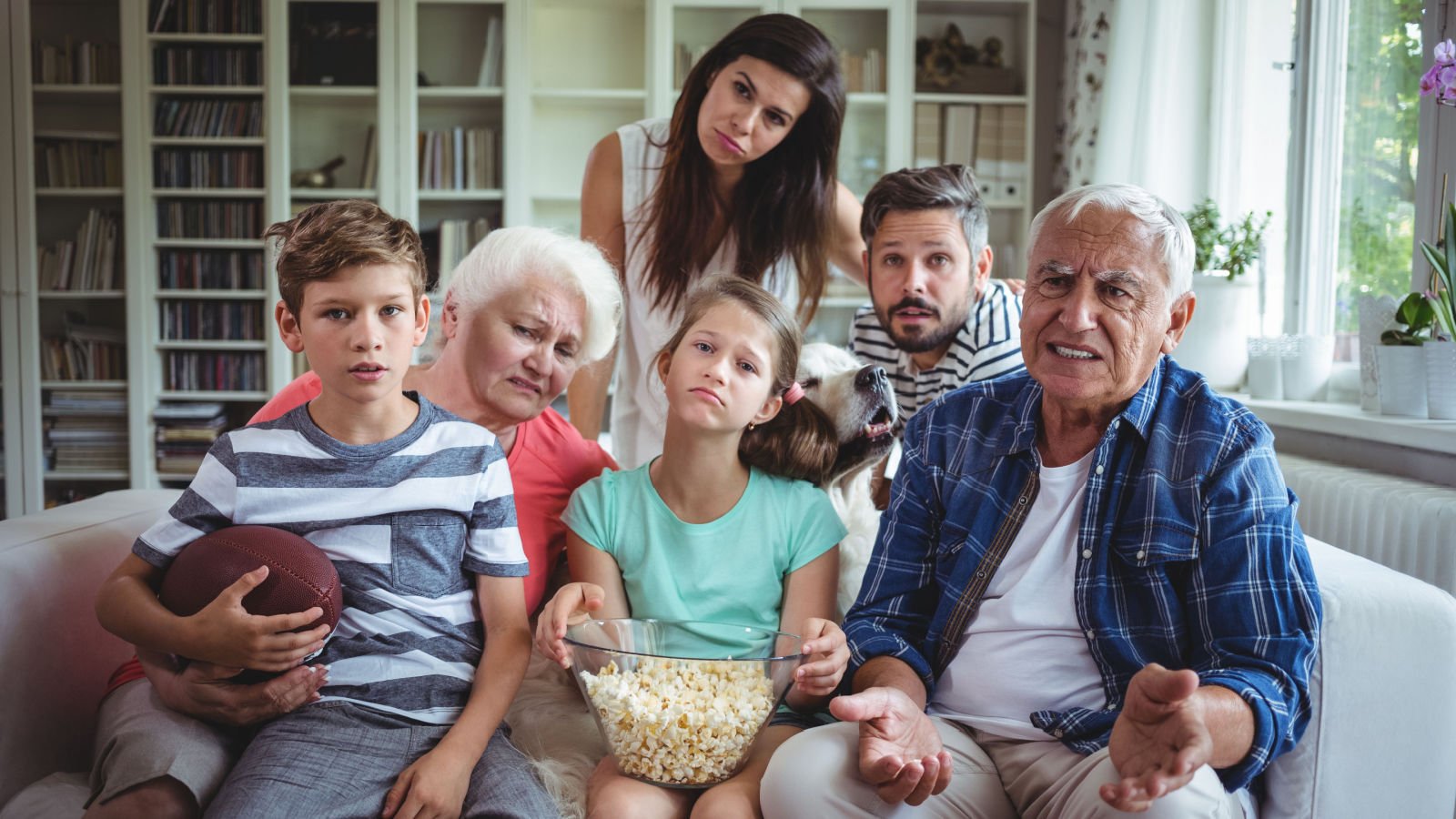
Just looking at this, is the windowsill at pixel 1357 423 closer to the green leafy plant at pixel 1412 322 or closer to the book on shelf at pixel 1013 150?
the green leafy plant at pixel 1412 322

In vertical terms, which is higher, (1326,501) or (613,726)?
(1326,501)

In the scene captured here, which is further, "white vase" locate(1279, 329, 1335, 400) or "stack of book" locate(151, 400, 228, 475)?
"stack of book" locate(151, 400, 228, 475)

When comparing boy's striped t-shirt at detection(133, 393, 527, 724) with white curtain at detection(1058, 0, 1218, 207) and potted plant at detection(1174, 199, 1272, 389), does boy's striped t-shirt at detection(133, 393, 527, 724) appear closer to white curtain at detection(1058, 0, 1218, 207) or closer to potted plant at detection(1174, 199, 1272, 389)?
potted plant at detection(1174, 199, 1272, 389)

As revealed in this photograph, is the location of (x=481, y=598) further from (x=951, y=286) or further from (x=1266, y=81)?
(x=1266, y=81)

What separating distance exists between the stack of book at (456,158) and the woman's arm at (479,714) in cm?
350

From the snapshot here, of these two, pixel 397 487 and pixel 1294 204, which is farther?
pixel 1294 204

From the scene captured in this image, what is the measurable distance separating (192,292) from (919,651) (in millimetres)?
4121

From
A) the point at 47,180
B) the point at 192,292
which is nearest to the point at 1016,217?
the point at 192,292

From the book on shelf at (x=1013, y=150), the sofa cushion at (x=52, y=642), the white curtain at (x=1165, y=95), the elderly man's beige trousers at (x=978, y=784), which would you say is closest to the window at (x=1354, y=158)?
→ the white curtain at (x=1165, y=95)

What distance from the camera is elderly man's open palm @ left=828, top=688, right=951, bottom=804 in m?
1.18

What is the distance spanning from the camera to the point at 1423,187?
2355mm

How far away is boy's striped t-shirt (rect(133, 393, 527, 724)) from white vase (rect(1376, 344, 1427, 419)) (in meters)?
1.70

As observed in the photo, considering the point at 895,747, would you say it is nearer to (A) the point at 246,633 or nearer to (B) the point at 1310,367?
(A) the point at 246,633

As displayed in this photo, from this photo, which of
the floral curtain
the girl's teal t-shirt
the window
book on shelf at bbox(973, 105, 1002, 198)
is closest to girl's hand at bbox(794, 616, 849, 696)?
the girl's teal t-shirt
